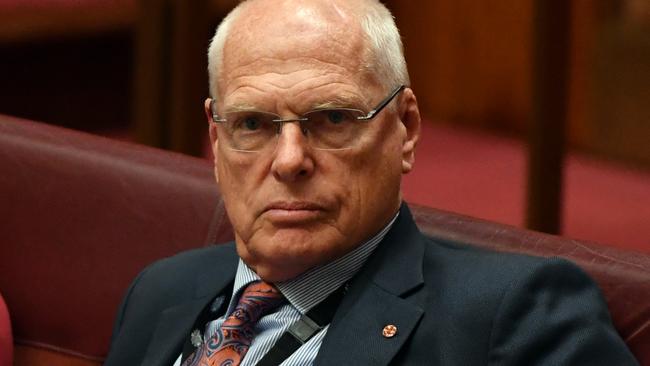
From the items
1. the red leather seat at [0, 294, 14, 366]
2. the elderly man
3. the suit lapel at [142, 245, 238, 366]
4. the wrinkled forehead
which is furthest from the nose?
the red leather seat at [0, 294, 14, 366]

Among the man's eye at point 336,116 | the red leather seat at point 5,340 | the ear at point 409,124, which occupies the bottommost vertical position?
the red leather seat at point 5,340

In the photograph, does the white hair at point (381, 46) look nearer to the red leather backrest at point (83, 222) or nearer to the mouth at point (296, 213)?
the mouth at point (296, 213)

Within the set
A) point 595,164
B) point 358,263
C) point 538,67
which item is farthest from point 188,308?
point 595,164

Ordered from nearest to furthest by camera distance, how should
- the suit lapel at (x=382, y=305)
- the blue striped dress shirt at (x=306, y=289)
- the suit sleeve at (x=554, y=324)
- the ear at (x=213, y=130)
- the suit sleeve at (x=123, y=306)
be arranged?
the suit sleeve at (x=554, y=324) < the suit lapel at (x=382, y=305) < the blue striped dress shirt at (x=306, y=289) < the ear at (x=213, y=130) < the suit sleeve at (x=123, y=306)

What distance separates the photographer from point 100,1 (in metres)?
5.39

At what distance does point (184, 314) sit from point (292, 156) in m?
0.43

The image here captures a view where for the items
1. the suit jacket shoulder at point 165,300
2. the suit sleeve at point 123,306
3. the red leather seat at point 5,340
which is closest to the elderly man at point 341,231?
the suit jacket shoulder at point 165,300

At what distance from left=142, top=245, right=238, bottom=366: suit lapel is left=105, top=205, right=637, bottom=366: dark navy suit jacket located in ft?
1.00

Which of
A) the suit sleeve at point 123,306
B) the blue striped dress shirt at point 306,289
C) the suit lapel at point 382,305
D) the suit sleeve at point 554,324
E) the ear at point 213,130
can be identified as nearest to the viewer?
the suit sleeve at point 554,324

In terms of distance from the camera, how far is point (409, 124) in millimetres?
2137

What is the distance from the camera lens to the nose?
6.54ft

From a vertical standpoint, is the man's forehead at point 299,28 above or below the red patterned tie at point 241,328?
above

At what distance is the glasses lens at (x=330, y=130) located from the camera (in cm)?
203

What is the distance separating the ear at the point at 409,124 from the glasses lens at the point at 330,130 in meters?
0.10
